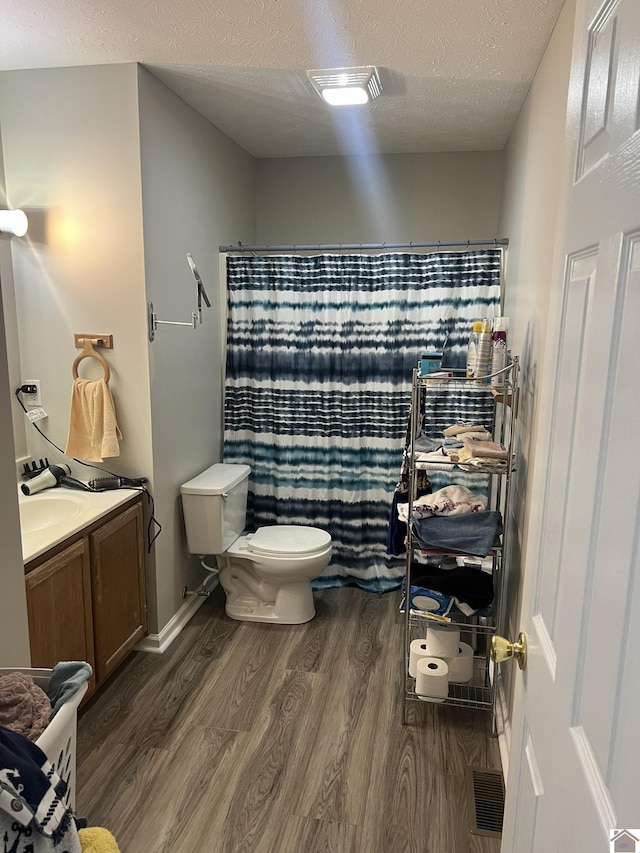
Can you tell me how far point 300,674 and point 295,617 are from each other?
1.47ft

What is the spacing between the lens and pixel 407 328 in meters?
3.27

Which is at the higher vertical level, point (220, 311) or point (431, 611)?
point (220, 311)

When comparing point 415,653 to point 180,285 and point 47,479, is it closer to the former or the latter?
point 47,479

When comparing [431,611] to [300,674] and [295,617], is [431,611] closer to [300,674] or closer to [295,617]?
[300,674]

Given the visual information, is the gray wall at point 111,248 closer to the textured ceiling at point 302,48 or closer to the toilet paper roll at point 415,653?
the textured ceiling at point 302,48

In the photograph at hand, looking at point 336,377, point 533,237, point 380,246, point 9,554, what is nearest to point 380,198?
point 380,246

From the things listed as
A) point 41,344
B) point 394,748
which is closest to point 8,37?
point 41,344

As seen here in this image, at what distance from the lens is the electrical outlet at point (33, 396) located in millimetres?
2695

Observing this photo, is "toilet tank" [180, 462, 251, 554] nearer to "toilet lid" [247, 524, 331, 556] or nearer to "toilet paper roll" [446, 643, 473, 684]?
"toilet lid" [247, 524, 331, 556]

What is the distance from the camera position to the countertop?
201cm

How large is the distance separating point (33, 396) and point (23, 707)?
185 centimetres

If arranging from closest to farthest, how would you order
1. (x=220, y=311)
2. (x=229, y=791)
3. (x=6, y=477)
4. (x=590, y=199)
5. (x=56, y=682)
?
1. (x=590, y=199)
2. (x=56, y=682)
3. (x=6, y=477)
4. (x=229, y=791)
5. (x=220, y=311)

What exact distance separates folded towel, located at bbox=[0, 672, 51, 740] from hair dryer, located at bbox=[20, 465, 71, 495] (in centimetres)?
145

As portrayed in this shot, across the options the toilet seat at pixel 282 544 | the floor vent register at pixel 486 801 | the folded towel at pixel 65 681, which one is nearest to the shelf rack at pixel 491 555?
the floor vent register at pixel 486 801
